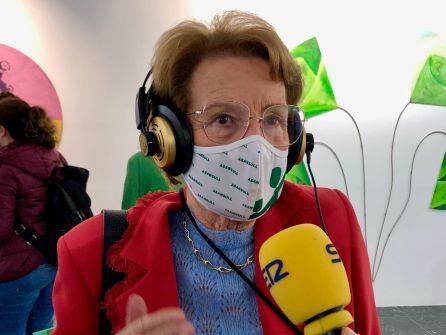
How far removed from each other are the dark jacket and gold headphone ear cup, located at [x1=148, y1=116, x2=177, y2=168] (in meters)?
1.18

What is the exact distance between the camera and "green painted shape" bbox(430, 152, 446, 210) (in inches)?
126

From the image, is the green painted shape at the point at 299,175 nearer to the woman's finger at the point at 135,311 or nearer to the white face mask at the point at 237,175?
the white face mask at the point at 237,175

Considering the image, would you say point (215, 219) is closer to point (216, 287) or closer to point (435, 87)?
point (216, 287)

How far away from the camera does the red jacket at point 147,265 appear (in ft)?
2.73

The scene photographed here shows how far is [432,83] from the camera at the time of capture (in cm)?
317

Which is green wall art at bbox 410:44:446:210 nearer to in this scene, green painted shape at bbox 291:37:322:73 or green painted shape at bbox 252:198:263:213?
green painted shape at bbox 291:37:322:73

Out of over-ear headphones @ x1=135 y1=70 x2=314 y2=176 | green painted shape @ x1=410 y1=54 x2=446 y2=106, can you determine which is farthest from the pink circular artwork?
green painted shape @ x1=410 y1=54 x2=446 y2=106

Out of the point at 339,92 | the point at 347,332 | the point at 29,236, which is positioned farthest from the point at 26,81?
the point at 347,332

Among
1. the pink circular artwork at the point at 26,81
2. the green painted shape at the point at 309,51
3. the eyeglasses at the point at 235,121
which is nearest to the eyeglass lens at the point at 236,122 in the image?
the eyeglasses at the point at 235,121

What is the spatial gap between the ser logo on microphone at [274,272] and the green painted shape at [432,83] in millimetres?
2938

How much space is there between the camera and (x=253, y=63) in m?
0.87

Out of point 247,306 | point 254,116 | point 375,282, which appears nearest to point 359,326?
point 247,306

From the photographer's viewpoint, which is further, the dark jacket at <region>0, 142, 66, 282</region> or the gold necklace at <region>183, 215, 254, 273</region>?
the dark jacket at <region>0, 142, 66, 282</region>

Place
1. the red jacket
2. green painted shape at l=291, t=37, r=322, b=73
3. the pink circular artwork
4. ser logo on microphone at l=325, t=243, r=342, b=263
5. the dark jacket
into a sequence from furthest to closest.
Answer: green painted shape at l=291, t=37, r=322, b=73 → the pink circular artwork → the dark jacket → the red jacket → ser logo on microphone at l=325, t=243, r=342, b=263
